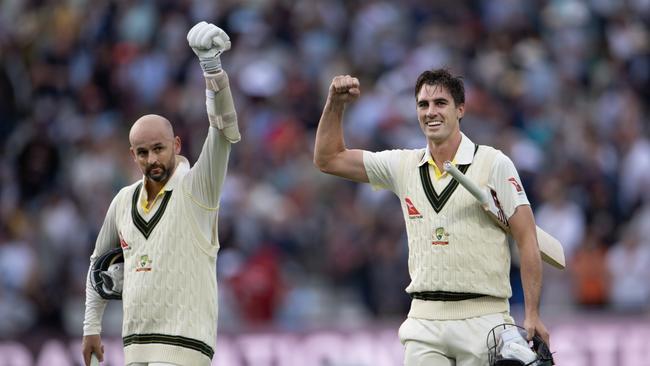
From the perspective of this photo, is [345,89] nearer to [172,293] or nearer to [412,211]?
[412,211]

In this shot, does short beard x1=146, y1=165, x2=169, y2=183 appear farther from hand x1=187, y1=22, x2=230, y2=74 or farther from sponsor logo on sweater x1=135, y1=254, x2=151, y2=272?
hand x1=187, y1=22, x2=230, y2=74

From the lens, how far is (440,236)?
29.3 feet

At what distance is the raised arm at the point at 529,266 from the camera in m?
8.66

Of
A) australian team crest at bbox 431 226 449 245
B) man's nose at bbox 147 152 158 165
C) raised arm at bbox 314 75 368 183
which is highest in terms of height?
raised arm at bbox 314 75 368 183

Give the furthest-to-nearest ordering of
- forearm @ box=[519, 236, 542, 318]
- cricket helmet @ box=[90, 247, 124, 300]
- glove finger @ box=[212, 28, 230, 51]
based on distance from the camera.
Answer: cricket helmet @ box=[90, 247, 124, 300] → glove finger @ box=[212, 28, 230, 51] → forearm @ box=[519, 236, 542, 318]

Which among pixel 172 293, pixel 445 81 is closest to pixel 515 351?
pixel 445 81

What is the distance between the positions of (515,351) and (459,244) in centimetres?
76

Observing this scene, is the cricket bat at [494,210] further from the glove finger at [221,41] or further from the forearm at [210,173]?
the glove finger at [221,41]

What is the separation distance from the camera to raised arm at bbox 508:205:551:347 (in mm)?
8656

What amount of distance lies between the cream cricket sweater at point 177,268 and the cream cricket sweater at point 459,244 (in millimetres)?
1234

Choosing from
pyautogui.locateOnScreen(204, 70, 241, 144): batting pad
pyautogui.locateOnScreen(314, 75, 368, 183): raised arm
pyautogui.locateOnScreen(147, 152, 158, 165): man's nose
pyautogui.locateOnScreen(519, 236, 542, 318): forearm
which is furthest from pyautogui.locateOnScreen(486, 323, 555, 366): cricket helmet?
pyautogui.locateOnScreen(147, 152, 158, 165): man's nose

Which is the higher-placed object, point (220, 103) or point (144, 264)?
point (220, 103)

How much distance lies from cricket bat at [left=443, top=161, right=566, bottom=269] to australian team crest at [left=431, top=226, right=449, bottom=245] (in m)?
0.28

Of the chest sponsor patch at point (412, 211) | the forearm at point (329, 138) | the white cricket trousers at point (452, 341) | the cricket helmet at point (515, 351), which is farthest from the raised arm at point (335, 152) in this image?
the cricket helmet at point (515, 351)
